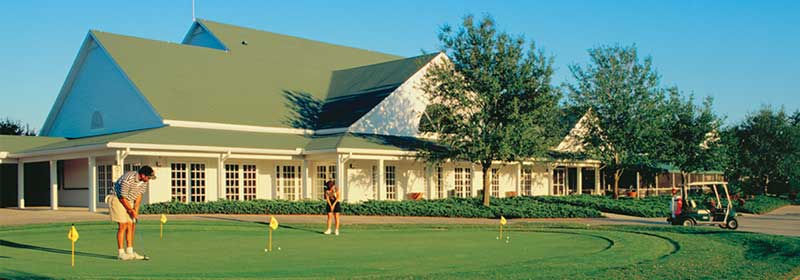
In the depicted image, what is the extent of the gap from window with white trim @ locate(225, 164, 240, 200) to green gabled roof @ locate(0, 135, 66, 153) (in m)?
7.50

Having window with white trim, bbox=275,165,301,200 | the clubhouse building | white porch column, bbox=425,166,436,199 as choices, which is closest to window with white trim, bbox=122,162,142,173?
the clubhouse building

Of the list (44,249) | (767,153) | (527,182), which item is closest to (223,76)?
(527,182)

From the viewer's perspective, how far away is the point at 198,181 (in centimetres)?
2920

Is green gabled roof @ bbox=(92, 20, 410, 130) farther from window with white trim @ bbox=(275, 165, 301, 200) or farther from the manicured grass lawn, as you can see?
the manicured grass lawn

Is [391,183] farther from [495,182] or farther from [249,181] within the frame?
[495,182]

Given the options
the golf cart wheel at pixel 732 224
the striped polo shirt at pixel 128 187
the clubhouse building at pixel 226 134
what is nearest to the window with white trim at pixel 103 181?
the clubhouse building at pixel 226 134

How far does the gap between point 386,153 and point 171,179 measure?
8380 mm

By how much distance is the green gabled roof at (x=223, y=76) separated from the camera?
102 ft

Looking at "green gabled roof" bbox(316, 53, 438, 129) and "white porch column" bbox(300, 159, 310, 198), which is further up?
"green gabled roof" bbox(316, 53, 438, 129)

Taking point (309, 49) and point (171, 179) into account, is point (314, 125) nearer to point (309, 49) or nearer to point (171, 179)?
point (171, 179)

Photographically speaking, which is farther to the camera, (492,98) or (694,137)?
(694,137)

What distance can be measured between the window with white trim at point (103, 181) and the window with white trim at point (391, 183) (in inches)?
453

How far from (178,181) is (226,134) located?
2.70 m

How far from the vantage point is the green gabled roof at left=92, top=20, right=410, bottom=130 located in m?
30.9
